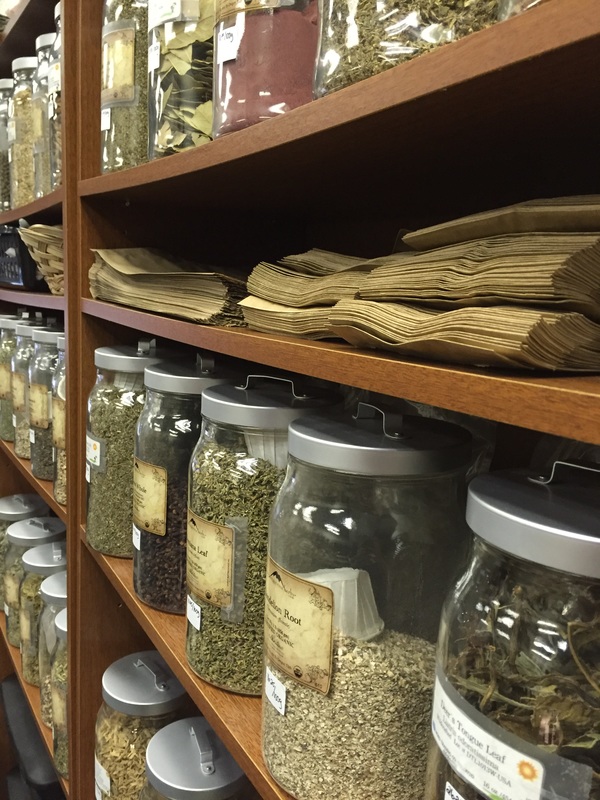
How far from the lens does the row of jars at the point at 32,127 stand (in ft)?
4.26

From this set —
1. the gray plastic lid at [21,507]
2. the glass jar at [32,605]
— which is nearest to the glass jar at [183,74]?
the glass jar at [32,605]

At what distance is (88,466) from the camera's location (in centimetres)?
112

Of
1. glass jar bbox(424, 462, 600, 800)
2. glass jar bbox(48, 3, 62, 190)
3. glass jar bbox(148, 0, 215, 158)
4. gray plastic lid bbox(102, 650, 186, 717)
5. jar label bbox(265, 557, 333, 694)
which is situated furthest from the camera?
glass jar bbox(48, 3, 62, 190)

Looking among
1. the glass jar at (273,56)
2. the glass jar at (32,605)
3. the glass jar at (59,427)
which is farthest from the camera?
the glass jar at (32,605)

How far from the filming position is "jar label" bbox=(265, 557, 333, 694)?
1.77 ft

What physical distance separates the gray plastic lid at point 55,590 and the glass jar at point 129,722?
32 cm

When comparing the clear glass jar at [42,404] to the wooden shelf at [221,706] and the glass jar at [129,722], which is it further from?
the wooden shelf at [221,706]

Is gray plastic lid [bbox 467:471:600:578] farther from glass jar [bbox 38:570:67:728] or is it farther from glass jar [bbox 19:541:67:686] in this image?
glass jar [bbox 19:541:67:686]

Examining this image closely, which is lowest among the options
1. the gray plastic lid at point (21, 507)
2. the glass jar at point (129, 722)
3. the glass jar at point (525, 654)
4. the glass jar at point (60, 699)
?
the glass jar at point (60, 699)

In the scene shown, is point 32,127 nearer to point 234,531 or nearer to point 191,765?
point 234,531

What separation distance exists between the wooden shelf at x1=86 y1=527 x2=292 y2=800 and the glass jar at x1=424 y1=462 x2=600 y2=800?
227 mm

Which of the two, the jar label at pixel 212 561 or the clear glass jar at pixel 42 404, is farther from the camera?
the clear glass jar at pixel 42 404

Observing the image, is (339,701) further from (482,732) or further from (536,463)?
(536,463)

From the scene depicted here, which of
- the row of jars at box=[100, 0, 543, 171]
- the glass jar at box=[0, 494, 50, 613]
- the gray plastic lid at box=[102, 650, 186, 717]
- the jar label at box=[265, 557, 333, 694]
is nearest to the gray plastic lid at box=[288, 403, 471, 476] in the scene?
the jar label at box=[265, 557, 333, 694]
